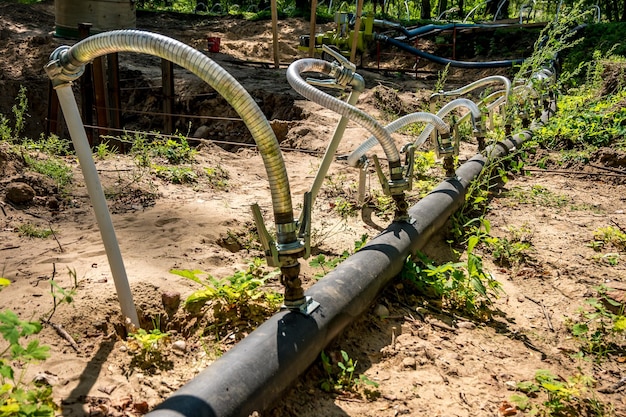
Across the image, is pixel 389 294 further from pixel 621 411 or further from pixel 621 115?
pixel 621 115

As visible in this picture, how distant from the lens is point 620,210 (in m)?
4.74

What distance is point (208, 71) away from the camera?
6.27 ft

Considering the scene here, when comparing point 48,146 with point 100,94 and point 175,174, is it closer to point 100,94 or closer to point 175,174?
point 175,174

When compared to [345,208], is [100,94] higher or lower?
higher

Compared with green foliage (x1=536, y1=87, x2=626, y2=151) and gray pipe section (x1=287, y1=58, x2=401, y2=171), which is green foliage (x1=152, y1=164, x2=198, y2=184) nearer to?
gray pipe section (x1=287, y1=58, x2=401, y2=171)

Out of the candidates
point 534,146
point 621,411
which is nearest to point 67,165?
point 621,411

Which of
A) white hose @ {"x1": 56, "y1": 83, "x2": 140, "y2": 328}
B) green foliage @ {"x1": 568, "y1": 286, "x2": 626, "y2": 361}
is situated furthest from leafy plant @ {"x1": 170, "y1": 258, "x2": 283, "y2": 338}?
green foliage @ {"x1": 568, "y1": 286, "x2": 626, "y2": 361}

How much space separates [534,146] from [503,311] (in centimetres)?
375

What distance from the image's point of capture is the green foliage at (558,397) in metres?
2.21

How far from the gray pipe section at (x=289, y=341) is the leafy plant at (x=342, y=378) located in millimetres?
81

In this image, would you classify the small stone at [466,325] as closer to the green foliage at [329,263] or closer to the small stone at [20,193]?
the green foliage at [329,263]

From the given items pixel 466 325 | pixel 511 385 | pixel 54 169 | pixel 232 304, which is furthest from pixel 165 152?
pixel 511 385

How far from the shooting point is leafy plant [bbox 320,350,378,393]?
228 centimetres

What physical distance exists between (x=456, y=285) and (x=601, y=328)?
2.22 feet
